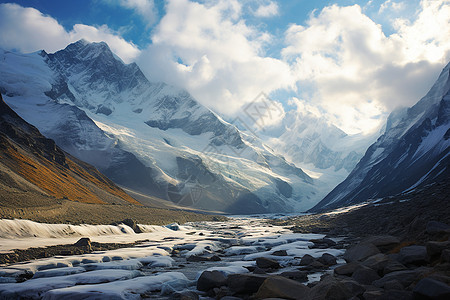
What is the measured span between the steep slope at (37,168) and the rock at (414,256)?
7212cm

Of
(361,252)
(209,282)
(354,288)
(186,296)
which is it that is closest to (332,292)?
(354,288)

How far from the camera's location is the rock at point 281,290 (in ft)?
44.4

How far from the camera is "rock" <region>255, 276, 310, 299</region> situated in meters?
13.5

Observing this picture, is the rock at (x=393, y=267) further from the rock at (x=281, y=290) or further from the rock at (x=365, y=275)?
the rock at (x=281, y=290)

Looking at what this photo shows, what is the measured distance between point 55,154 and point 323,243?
4711 inches

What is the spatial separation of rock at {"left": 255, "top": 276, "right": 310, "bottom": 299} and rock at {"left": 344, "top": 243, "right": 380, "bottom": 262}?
9527 millimetres

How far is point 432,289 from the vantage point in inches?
366

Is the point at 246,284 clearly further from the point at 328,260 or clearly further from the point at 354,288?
the point at 328,260

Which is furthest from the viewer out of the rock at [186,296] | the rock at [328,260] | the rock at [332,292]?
the rock at [328,260]

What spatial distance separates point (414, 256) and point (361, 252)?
649 centimetres

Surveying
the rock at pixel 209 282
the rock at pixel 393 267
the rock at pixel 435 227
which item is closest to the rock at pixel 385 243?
the rock at pixel 435 227

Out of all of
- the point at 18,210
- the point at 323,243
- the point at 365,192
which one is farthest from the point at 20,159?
the point at 365,192

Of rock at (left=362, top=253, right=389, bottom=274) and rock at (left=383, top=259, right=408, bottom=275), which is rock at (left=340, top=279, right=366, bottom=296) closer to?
rock at (left=383, top=259, right=408, bottom=275)

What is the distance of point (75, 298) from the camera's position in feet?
47.0
